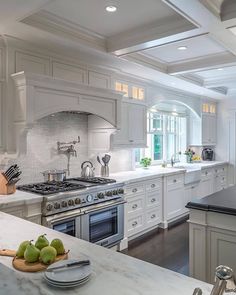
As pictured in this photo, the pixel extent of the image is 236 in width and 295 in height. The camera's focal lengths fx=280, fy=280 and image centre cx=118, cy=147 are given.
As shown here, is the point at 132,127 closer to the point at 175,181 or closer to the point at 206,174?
the point at 175,181

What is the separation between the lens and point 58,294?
101 cm

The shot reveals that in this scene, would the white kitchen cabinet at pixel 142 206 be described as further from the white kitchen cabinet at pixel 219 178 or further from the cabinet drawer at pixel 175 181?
the white kitchen cabinet at pixel 219 178

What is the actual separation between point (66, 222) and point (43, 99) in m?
1.31

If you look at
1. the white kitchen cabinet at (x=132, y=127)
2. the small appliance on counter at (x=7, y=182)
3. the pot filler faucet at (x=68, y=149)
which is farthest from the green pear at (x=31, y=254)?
the white kitchen cabinet at (x=132, y=127)

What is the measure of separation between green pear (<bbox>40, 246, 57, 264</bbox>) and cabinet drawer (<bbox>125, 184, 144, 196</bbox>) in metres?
2.66

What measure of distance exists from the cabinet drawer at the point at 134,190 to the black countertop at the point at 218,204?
1534 mm

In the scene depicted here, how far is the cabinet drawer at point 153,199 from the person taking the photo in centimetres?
439

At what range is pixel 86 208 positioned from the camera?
124 inches

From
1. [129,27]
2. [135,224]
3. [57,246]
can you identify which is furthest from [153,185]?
[57,246]

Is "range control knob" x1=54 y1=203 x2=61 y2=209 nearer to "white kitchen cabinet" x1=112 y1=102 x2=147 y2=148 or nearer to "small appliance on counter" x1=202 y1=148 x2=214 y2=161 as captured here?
"white kitchen cabinet" x1=112 y1=102 x2=147 y2=148

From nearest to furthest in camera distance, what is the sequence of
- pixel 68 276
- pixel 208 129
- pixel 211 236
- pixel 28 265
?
pixel 68 276 < pixel 28 265 < pixel 211 236 < pixel 208 129

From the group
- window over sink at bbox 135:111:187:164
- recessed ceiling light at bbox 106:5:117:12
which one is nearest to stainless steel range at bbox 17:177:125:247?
recessed ceiling light at bbox 106:5:117:12

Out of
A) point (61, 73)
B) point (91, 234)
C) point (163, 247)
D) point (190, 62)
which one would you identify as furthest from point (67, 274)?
point (190, 62)

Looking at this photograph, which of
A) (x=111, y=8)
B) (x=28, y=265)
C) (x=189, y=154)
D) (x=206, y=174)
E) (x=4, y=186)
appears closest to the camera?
(x=28, y=265)
